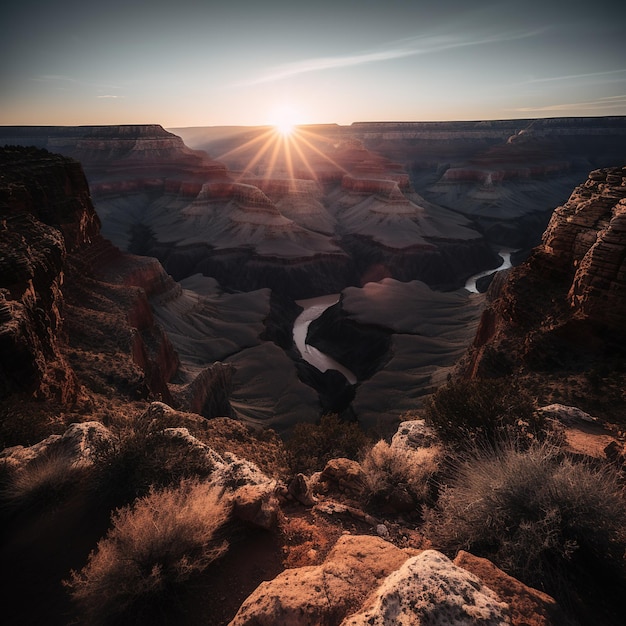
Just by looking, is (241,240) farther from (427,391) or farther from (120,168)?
(120,168)

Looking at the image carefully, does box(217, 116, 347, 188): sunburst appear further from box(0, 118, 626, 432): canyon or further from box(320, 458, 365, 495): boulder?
box(320, 458, 365, 495): boulder

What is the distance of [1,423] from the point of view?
8.00 metres

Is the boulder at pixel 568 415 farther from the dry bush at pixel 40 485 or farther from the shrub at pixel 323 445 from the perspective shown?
the dry bush at pixel 40 485

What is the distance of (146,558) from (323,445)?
10.4 m

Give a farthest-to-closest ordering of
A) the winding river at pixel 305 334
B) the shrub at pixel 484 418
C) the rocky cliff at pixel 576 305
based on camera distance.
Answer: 1. the winding river at pixel 305 334
2. the rocky cliff at pixel 576 305
3. the shrub at pixel 484 418

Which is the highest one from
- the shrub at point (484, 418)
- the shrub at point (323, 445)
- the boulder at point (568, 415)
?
the shrub at point (484, 418)

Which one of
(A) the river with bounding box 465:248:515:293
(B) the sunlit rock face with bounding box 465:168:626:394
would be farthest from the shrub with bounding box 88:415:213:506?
(A) the river with bounding box 465:248:515:293

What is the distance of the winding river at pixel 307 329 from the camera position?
136 feet

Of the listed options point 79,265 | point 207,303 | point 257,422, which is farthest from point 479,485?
point 207,303

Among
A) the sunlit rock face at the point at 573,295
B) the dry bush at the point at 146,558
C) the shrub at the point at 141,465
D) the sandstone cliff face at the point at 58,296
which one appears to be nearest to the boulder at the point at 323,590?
the dry bush at the point at 146,558

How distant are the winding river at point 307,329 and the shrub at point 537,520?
3182 centimetres

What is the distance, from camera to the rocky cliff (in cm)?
1304

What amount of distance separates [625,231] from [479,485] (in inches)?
453

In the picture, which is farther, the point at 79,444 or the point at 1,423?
the point at 1,423
